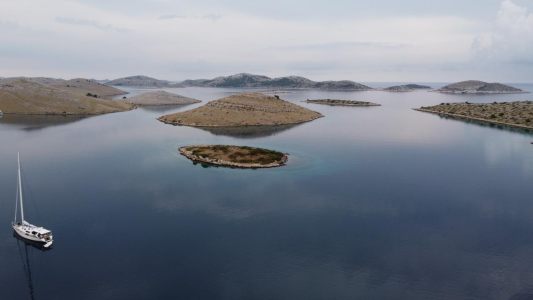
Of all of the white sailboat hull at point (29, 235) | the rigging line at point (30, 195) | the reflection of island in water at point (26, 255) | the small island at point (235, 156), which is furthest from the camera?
the small island at point (235, 156)

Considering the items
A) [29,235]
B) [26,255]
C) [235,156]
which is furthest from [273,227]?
[235,156]

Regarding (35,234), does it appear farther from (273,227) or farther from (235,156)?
(235,156)

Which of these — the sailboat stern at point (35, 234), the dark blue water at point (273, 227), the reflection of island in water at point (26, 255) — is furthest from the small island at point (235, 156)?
the reflection of island in water at point (26, 255)

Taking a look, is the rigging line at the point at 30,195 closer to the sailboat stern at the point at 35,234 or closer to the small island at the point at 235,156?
the sailboat stern at the point at 35,234

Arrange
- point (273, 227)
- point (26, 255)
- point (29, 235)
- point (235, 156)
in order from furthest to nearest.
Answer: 1. point (235, 156)
2. point (273, 227)
3. point (29, 235)
4. point (26, 255)

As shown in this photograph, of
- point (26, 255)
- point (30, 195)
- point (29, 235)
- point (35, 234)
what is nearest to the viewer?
point (26, 255)

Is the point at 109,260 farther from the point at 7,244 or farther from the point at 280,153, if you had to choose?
the point at 280,153

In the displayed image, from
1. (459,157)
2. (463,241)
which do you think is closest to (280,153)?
(459,157)
